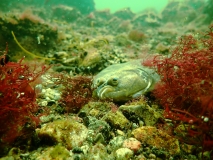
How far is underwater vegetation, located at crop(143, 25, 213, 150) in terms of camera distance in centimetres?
260

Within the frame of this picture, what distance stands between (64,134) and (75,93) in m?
1.69

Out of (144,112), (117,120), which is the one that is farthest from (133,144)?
(144,112)

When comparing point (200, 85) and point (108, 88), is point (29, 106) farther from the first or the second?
point (200, 85)

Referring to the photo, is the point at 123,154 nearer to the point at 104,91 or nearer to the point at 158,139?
the point at 158,139

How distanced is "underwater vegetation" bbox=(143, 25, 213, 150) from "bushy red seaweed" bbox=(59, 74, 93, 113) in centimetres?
176

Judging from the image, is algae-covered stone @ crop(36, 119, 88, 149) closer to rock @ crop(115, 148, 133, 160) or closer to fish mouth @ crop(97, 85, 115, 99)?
rock @ crop(115, 148, 133, 160)

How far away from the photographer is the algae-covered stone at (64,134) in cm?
294

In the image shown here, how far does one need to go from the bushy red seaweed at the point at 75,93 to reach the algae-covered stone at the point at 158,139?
1603 mm

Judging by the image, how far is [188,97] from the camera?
3.13 metres

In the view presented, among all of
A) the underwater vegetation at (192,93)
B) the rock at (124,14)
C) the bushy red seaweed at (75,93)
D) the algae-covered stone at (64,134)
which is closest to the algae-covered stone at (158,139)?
the underwater vegetation at (192,93)

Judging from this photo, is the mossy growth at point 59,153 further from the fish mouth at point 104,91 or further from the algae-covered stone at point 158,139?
the fish mouth at point 104,91

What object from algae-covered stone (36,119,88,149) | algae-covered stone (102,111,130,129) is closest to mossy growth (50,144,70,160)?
algae-covered stone (36,119,88,149)

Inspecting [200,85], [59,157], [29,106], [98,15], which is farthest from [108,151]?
[98,15]

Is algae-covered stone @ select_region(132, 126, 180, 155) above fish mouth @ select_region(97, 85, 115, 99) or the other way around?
the other way around
